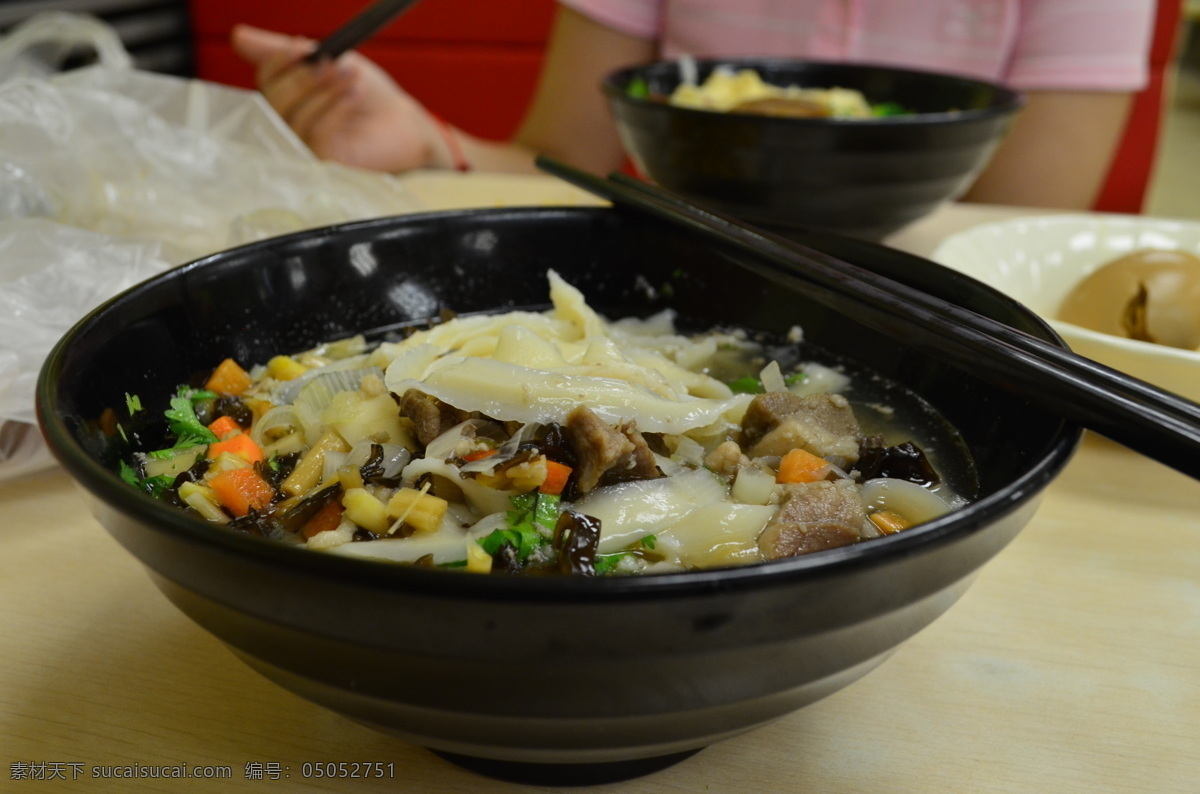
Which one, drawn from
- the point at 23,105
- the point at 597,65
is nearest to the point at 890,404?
the point at 23,105

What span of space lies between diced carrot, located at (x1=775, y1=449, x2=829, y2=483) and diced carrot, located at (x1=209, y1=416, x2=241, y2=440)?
597 millimetres

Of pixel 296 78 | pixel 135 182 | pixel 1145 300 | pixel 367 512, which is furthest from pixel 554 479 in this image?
pixel 296 78

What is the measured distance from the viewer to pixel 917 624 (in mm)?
715

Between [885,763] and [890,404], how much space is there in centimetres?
47

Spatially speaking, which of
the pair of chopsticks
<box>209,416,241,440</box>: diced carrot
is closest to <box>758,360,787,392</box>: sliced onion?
the pair of chopsticks

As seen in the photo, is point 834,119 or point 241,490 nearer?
point 241,490

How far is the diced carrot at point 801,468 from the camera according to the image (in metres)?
1.00

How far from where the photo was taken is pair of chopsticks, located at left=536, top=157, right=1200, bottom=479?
76 centimetres

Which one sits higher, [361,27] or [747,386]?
[361,27]

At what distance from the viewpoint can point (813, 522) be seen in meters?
0.88

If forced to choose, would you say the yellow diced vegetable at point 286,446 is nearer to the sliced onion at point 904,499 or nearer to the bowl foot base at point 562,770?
the bowl foot base at point 562,770

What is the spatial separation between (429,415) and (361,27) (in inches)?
62.0

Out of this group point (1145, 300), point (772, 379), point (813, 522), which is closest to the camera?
point (813, 522)

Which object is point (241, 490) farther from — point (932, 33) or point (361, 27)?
point (932, 33)
